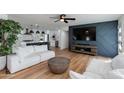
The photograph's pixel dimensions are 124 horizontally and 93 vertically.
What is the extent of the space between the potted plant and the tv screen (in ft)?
14.9

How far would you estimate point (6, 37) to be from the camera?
3283 millimetres

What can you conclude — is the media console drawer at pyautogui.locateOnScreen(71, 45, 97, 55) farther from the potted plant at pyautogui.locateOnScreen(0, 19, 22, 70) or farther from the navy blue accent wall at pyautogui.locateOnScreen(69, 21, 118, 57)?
the potted plant at pyautogui.locateOnScreen(0, 19, 22, 70)

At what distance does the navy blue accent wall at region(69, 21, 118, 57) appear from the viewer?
5.51 meters

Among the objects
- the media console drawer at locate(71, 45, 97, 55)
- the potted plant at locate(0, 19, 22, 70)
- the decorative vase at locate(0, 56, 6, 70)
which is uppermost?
the potted plant at locate(0, 19, 22, 70)

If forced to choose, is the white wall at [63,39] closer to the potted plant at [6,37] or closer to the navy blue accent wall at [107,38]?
the navy blue accent wall at [107,38]

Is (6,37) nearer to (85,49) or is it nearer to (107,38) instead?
(85,49)

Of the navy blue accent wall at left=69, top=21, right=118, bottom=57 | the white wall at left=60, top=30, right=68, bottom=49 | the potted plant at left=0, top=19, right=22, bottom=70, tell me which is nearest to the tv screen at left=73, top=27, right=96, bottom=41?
the navy blue accent wall at left=69, top=21, right=118, bottom=57

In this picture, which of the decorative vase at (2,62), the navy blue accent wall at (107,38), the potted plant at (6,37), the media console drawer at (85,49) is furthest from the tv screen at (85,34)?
the decorative vase at (2,62)

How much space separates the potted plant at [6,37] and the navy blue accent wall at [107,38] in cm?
461

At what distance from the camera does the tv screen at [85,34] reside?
6.38 m
